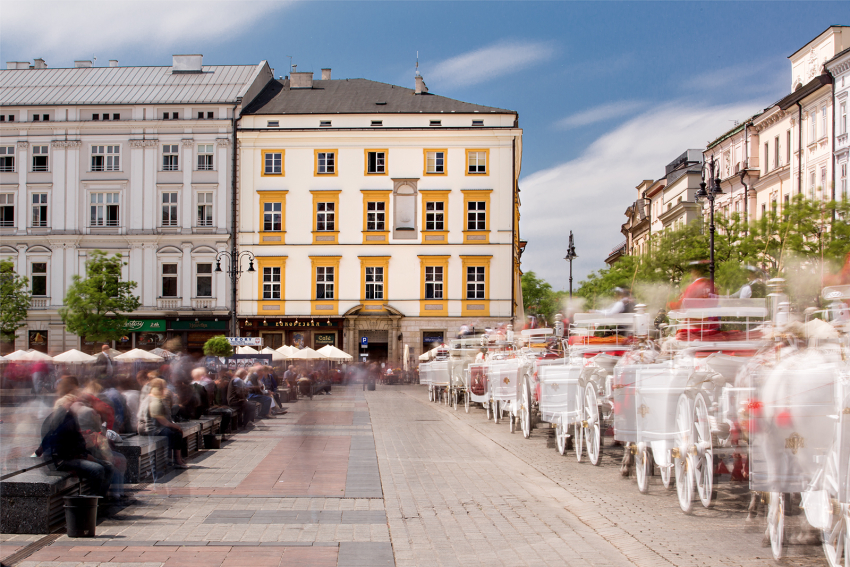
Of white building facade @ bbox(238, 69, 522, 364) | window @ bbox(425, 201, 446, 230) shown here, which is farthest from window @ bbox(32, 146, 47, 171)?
window @ bbox(425, 201, 446, 230)

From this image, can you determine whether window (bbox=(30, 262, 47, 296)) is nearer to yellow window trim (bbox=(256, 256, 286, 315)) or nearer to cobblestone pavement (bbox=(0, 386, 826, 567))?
cobblestone pavement (bbox=(0, 386, 826, 567))

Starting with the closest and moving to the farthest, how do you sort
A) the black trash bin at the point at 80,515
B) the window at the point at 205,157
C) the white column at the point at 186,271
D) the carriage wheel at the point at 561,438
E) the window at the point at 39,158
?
the black trash bin at the point at 80,515 < the carriage wheel at the point at 561,438 < the window at the point at 39,158 < the window at the point at 205,157 < the white column at the point at 186,271

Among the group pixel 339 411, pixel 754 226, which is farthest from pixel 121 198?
pixel 754 226

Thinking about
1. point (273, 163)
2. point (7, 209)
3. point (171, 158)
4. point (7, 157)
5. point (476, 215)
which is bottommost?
point (7, 209)

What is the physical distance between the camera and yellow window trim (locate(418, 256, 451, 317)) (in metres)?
53.5

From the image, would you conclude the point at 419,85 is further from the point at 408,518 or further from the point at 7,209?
the point at 408,518

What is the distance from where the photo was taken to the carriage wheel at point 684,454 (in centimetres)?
966

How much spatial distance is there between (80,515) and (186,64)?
3766 centimetres

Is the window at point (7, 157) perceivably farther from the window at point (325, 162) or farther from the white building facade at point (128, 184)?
the window at point (325, 162)

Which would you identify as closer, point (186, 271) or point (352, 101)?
point (186, 271)

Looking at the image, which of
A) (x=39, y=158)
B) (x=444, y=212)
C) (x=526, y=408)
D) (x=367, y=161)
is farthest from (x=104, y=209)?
(x=444, y=212)

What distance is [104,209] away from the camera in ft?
107

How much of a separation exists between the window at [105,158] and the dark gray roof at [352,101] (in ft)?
67.6

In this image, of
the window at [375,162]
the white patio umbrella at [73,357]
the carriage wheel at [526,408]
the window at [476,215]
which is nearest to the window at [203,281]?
the window at [375,162]
